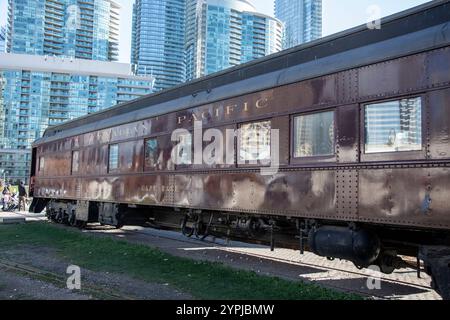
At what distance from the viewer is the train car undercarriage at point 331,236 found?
17.2 ft

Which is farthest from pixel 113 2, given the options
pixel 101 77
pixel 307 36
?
pixel 307 36

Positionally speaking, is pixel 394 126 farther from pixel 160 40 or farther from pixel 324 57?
pixel 160 40

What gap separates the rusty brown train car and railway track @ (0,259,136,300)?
254 cm

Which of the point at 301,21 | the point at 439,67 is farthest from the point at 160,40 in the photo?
the point at 439,67

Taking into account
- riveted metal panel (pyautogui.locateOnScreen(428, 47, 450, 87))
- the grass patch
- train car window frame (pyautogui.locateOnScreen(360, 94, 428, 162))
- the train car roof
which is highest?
the train car roof

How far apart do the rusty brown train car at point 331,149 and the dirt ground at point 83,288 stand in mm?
2014

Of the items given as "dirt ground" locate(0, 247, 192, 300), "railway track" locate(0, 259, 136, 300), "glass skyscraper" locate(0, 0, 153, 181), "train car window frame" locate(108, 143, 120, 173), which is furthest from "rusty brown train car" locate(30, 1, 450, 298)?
"glass skyscraper" locate(0, 0, 153, 181)

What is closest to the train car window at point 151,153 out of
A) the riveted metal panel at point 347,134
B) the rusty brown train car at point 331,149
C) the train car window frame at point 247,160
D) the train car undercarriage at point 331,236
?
the rusty brown train car at point 331,149

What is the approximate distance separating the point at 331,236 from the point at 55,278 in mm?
4555

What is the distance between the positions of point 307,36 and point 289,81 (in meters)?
116

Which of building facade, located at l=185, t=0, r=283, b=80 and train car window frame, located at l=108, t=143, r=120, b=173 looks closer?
train car window frame, located at l=108, t=143, r=120, b=173

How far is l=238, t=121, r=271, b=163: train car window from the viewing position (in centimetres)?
716

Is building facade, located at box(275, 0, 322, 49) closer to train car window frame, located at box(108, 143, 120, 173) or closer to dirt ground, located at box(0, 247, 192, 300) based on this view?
train car window frame, located at box(108, 143, 120, 173)

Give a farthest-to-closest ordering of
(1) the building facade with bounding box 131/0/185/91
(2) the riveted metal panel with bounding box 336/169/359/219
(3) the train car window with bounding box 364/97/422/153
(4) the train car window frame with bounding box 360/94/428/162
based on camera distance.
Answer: (1) the building facade with bounding box 131/0/185/91 → (2) the riveted metal panel with bounding box 336/169/359/219 → (3) the train car window with bounding box 364/97/422/153 → (4) the train car window frame with bounding box 360/94/428/162
